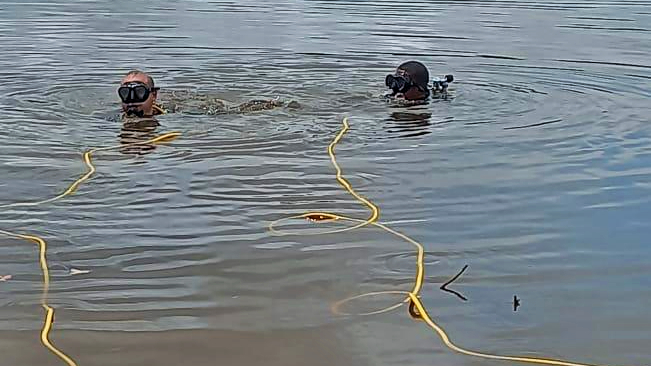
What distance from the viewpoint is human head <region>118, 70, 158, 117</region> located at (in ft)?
30.4

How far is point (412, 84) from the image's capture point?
10.5 meters

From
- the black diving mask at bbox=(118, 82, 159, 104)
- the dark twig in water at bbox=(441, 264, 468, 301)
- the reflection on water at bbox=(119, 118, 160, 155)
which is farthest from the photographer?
the black diving mask at bbox=(118, 82, 159, 104)

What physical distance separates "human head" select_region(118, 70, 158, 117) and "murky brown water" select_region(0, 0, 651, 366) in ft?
0.61

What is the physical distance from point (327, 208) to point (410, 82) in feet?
14.0

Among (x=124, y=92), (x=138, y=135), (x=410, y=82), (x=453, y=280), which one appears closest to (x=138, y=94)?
(x=124, y=92)

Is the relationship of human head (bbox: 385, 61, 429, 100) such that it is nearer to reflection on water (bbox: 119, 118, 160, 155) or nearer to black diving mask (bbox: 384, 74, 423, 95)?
black diving mask (bbox: 384, 74, 423, 95)

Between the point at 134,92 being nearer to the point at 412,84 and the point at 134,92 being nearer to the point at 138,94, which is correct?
the point at 138,94

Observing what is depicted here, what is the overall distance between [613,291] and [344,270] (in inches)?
53.3

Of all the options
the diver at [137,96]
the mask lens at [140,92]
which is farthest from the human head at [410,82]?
the mask lens at [140,92]

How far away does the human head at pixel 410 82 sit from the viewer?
10.5m

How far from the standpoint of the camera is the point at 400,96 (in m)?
10.8

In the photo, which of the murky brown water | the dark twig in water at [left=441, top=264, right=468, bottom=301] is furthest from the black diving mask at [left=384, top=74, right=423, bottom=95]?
→ the dark twig in water at [left=441, top=264, right=468, bottom=301]

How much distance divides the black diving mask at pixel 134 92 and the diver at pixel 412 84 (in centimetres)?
257

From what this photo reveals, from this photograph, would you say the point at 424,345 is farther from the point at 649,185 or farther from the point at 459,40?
the point at 459,40
